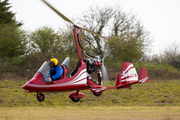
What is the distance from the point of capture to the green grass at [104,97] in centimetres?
2167

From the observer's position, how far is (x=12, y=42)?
3091 cm

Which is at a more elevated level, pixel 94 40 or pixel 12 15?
pixel 12 15

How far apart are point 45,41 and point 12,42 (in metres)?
3.90

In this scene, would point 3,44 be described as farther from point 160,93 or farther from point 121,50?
point 160,93

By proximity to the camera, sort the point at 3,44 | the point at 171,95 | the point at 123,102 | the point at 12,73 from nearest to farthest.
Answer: the point at 123,102
the point at 171,95
the point at 12,73
the point at 3,44

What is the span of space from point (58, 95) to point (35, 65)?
21.2 ft

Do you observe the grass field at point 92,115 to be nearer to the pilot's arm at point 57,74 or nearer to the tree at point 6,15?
the pilot's arm at point 57,74

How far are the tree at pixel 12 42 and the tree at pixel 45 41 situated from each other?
110cm

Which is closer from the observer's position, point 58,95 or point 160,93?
point 58,95

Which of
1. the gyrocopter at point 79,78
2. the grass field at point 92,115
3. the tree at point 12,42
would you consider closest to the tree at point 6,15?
the tree at point 12,42

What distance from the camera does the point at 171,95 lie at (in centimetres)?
2505

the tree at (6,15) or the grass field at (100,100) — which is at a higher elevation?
the tree at (6,15)

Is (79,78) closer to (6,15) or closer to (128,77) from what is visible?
(128,77)

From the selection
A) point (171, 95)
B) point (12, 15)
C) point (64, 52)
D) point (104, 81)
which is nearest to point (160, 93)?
point (171, 95)
